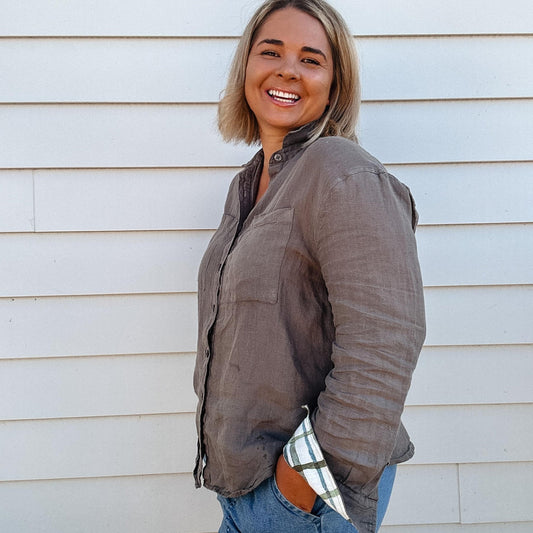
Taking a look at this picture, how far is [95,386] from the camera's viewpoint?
2.26 m

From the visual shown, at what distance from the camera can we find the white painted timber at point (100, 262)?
2205 mm

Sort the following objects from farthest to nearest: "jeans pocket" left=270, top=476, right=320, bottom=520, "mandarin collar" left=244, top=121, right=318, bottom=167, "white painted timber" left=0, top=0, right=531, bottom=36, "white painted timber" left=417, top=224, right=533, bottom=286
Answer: "white painted timber" left=417, top=224, right=533, bottom=286, "white painted timber" left=0, top=0, right=531, bottom=36, "mandarin collar" left=244, top=121, right=318, bottom=167, "jeans pocket" left=270, top=476, right=320, bottom=520

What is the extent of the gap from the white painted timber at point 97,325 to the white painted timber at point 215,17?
925mm

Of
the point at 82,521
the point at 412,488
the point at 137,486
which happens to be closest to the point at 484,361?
the point at 412,488

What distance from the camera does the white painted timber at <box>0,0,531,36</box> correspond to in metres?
2.14

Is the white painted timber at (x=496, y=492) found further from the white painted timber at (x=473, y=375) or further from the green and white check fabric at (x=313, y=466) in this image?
the green and white check fabric at (x=313, y=466)

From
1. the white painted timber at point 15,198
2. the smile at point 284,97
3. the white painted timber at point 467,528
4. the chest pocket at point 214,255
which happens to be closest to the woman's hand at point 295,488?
the chest pocket at point 214,255

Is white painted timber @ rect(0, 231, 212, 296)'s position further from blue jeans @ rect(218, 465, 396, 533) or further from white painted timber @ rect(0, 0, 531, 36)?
blue jeans @ rect(218, 465, 396, 533)

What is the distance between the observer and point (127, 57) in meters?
2.17

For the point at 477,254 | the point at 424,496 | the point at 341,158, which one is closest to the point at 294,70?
the point at 341,158

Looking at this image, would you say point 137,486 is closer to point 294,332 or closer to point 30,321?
point 30,321

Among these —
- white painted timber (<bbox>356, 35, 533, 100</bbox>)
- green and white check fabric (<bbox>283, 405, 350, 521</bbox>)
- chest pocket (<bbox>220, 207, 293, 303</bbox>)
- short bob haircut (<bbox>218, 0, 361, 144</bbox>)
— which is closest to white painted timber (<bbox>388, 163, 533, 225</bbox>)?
white painted timber (<bbox>356, 35, 533, 100</bbox>)

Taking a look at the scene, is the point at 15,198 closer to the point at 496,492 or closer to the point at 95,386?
the point at 95,386

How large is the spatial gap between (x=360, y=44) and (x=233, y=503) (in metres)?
1.57
